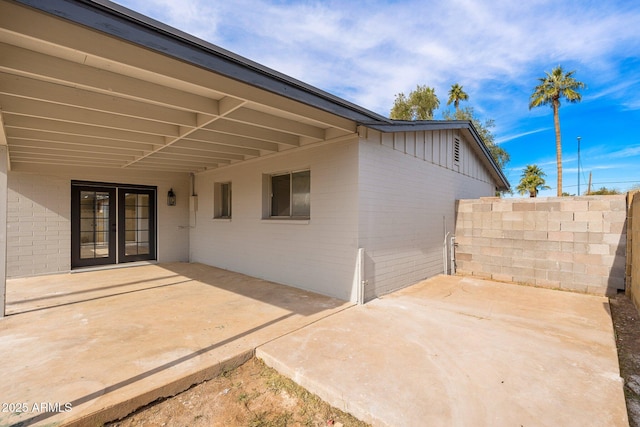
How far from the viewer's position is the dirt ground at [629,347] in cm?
221

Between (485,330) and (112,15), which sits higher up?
(112,15)

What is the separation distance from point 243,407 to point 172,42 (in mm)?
2883

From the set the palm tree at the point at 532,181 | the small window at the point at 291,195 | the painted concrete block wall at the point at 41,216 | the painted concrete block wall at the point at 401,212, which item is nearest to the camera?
the painted concrete block wall at the point at 401,212

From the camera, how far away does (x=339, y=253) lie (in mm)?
4770

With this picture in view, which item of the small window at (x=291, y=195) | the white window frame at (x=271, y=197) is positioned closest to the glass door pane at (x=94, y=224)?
the white window frame at (x=271, y=197)

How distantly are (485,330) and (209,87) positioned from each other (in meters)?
4.09

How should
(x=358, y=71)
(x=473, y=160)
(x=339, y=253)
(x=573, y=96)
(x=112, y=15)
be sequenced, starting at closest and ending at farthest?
(x=112, y=15) → (x=339, y=253) → (x=473, y=160) → (x=358, y=71) → (x=573, y=96)

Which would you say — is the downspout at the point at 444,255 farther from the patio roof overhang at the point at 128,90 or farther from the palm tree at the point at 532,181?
the palm tree at the point at 532,181

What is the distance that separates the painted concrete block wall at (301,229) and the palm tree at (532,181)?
24539 millimetres

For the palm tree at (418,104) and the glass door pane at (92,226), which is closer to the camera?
the glass door pane at (92,226)

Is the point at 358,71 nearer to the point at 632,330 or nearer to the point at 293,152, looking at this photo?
the point at 293,152

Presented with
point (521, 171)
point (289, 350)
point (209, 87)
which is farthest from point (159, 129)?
point (521, 171)

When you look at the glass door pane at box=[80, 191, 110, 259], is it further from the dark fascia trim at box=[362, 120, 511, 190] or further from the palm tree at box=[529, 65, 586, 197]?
the palm tree at box=[529, 65, 586, 197]

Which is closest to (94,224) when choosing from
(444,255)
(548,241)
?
(444,255)
